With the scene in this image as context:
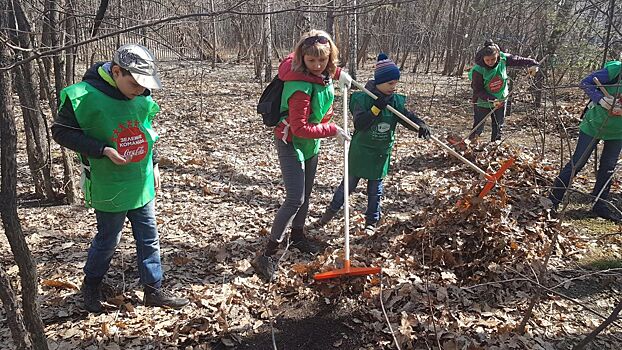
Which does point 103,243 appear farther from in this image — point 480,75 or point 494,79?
point 494,79

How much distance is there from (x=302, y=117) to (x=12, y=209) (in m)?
1.91

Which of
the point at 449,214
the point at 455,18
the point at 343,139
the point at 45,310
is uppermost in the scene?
the point at 455,18

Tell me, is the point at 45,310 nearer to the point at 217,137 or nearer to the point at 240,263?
the point at 240,263

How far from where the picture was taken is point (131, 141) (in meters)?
2.80

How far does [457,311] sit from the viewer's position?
3.15 meters

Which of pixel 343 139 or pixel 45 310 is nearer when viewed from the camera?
pixel 45 310

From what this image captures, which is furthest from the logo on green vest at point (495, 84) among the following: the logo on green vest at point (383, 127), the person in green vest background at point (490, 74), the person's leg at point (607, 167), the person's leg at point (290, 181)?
the person's leg at point (290, 181)

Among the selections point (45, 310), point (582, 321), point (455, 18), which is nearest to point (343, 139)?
point (582, 321)

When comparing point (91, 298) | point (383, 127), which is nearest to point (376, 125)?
point (383, 127)

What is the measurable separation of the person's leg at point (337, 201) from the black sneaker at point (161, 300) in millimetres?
1919

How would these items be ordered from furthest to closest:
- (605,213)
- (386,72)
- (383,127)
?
1. (605,213)
2. (383,127)
3. (386,72)

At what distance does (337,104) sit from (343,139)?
26.1 feet

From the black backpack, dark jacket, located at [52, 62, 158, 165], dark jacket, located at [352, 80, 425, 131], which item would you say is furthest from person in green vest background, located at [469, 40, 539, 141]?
dark jacket, located at [52, 62, 158, 165]

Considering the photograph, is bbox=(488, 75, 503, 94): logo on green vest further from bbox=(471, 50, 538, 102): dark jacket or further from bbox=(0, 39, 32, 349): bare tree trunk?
bbox=(0, 39, 32, 349): bare tree trunk
